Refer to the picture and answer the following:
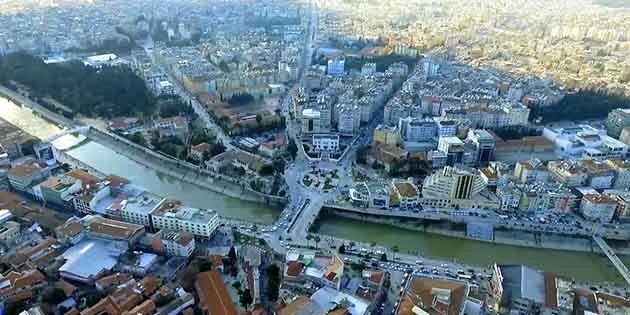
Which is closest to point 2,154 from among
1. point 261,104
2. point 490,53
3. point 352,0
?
point 261,104

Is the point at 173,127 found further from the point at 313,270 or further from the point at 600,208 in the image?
the point at 600,208

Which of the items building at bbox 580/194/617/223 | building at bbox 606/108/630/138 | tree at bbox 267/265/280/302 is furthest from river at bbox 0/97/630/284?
building at bbox 606/108/630/138

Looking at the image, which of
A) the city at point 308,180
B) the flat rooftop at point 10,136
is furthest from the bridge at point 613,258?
the flat rooftop at point 10,136

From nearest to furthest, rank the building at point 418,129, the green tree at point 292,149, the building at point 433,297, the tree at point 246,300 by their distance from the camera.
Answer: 1. the building at point 433,297
2. the tree at point 246,300
3. the green tree at point 292,149
4. the building at point 418,129

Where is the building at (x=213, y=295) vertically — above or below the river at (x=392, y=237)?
above

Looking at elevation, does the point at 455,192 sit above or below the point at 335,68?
below

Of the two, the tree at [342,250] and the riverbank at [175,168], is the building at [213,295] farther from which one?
the riverbank at [175,168]

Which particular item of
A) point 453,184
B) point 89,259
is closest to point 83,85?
point 89,259
